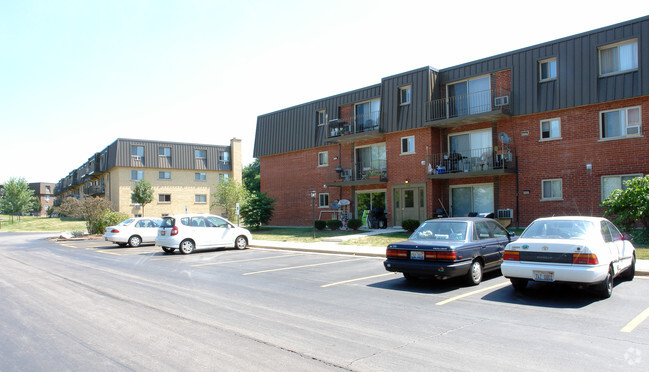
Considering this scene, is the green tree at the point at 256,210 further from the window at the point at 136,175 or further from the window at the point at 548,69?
the window at the point at 136,175

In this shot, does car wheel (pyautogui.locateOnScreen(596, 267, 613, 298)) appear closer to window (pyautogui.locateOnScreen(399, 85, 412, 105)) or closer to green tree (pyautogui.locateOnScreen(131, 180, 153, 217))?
window (pyautogui.locateOnScreen(399, 85, 412, 105))

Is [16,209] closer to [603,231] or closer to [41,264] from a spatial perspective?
[41,264]

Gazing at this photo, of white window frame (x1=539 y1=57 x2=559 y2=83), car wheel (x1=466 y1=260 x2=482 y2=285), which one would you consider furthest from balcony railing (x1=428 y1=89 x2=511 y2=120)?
car wheel (x1=466 y1=260 x2=482 y2=285)

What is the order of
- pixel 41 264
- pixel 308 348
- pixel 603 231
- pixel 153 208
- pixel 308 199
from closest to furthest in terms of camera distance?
pixel 308 348 → pixel 603 231 → pixel 41 264 → pixel 308 199 → pixel 153 208

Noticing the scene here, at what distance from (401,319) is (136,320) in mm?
4025

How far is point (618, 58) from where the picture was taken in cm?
1833

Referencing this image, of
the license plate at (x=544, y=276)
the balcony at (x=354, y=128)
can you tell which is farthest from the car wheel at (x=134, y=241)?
the license plate at (x=544, y=276)

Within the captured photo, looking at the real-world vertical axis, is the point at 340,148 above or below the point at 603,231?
above

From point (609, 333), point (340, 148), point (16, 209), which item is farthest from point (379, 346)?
point (16, 209)

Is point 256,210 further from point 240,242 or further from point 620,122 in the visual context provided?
point 620,122

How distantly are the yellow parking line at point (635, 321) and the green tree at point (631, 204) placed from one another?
9454 millimetres

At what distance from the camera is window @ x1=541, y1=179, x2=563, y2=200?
20.0 meters

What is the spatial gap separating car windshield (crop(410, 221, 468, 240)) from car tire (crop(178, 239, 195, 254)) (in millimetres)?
10248

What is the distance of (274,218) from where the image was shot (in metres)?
33.9
